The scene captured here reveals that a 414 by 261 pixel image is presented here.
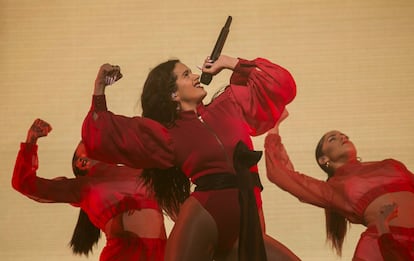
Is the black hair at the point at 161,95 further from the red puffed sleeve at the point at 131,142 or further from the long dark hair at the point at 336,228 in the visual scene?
the long dark hair at the point at 336,228

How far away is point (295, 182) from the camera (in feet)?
7.55

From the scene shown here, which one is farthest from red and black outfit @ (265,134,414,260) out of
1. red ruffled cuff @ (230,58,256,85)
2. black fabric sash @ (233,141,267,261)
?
red ruffled cuff @ (230,58,256,85)

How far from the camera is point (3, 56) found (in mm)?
2463

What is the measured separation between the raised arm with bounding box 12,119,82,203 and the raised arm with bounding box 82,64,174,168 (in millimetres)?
151

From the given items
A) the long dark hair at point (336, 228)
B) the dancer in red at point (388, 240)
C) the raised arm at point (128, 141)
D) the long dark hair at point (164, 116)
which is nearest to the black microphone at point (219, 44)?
the long dark hair at point (164, 116)

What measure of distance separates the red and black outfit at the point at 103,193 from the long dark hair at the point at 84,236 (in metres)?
0.02

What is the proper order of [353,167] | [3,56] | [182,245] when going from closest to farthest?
1. [182,245]
2. [353,167]
3. [3,56]

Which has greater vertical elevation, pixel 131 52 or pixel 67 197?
pixel 131 52

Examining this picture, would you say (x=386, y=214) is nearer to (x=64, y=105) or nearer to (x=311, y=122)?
(x=311, y=122)

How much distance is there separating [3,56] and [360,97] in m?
1.37

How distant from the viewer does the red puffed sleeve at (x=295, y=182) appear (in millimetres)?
2279

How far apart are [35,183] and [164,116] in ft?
1.75

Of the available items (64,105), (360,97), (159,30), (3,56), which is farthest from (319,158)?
(3,56)

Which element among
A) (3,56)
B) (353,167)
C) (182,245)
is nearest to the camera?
(182,245)
